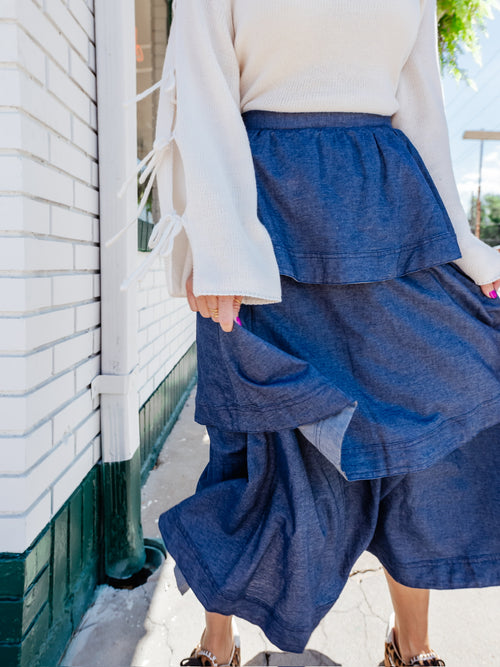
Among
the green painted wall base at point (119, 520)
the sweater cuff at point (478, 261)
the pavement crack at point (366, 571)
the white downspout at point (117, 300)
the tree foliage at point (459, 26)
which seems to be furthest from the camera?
the tree foliage at point (459, 26)

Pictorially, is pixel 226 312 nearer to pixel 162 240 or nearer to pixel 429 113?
pixel 162 240

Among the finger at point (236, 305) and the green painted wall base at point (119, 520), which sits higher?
the finger at point (236, 305)

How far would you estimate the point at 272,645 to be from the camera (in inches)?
61.2

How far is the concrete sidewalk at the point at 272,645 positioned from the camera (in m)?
1.49

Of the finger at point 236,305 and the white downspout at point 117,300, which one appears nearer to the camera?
the finger at point 236,305

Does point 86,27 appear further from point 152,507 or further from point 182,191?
point 152,507

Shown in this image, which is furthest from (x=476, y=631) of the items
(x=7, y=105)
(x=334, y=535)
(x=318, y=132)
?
(x=7, y=105)

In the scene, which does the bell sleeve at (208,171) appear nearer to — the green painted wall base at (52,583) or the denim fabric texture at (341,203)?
the denim fabric texture at (341,203)

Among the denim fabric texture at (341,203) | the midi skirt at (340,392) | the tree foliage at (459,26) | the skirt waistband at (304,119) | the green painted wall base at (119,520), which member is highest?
the tree foliage at (459,26)

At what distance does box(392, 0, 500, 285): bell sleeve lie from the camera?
1.34 m

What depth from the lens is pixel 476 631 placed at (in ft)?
5.28

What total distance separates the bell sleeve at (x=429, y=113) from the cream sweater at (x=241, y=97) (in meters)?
0.08

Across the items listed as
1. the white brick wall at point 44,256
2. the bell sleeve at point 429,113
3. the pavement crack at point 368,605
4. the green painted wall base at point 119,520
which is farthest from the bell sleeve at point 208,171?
the pavement crack at point 368,605

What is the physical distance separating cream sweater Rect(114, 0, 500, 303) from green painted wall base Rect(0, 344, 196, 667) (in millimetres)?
693
